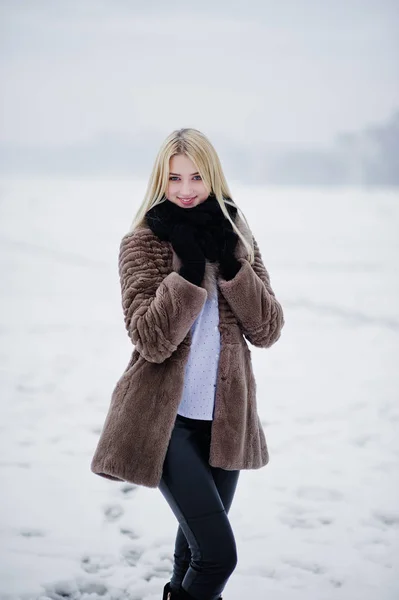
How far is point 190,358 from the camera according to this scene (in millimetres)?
1628

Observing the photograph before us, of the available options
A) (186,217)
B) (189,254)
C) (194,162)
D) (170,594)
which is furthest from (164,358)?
(170,594)

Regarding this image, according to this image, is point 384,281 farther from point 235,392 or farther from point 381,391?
point 235,392

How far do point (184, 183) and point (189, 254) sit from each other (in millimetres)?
186

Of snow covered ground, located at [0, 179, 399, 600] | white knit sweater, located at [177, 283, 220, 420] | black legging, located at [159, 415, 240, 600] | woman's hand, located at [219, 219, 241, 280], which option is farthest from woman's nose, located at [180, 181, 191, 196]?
snow covered ground, located at [0, 179, 399, 600]

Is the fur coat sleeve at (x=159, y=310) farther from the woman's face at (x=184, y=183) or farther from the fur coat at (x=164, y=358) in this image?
the woman's face at (x=184, y=183)

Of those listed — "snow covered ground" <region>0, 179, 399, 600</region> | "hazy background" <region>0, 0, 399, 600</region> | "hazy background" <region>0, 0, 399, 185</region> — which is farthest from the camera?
"hazy background" <region>0, 0, 399, 185</region>

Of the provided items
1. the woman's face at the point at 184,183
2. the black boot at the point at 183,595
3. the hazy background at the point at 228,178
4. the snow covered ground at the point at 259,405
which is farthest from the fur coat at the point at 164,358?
the hazy background at the point at 228,178

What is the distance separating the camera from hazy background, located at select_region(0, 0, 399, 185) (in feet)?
18.3

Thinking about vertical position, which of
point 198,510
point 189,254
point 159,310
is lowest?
point 198,510

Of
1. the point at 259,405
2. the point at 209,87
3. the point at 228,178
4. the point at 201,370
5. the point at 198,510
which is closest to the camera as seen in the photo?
the point at 198,510

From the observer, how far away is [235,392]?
1620 mm

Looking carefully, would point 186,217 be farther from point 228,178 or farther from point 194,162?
point 228,178

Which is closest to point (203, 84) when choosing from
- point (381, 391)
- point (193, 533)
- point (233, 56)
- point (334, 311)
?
point (233, 56)

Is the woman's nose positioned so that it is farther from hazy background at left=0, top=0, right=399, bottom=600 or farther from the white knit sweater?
hazy background at left=0, top=0, right=399, bottom=600
